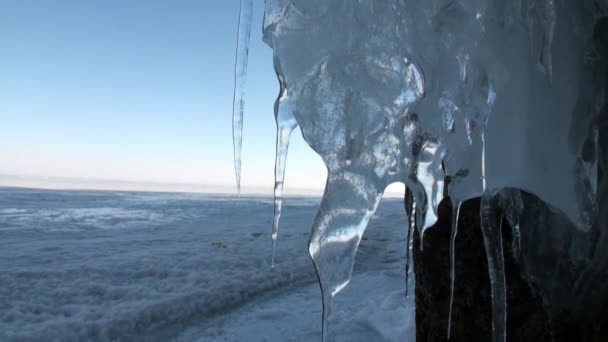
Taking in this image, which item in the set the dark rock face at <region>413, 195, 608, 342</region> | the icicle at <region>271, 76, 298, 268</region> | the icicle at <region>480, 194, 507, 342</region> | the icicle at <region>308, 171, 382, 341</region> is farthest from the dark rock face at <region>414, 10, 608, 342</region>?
the icicle at <region>271, 76, 298, 268</region>

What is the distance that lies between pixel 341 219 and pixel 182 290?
8.73 feet

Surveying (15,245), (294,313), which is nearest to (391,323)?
(294,313)

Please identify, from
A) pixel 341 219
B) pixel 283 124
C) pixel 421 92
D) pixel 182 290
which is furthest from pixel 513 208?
pixel 182 290

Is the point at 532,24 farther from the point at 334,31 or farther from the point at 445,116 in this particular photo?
the point at 334,31

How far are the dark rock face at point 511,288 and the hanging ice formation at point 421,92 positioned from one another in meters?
0.19

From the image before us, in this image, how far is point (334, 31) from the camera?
1200 mm

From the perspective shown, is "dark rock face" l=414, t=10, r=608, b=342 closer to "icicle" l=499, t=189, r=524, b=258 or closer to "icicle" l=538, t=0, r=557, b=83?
"icicle" l=499, t=189, r=524, b=258

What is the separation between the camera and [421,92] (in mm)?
1225

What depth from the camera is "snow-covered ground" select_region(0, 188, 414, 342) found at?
2695 millimetres

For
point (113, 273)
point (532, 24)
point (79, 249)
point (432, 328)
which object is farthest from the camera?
point (79, 249)

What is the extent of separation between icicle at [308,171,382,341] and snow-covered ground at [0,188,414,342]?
1647 millimetres

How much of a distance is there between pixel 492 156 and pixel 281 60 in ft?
2.48

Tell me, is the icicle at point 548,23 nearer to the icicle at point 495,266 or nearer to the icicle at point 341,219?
the icicle at point 495,266

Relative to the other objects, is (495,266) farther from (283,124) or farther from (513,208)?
(283,124)
